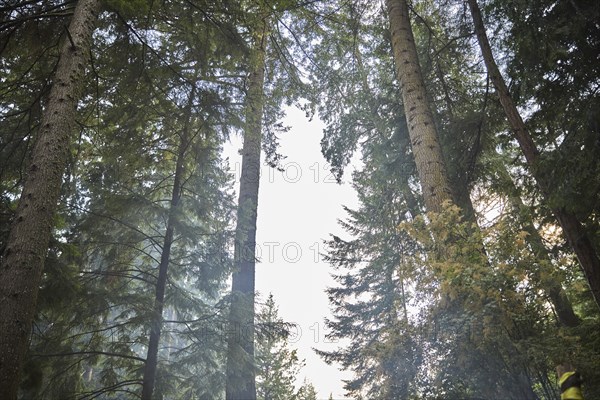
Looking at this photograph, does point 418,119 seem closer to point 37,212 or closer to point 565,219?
point 565,219

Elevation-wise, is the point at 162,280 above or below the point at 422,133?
below

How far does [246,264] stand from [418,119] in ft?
16.8

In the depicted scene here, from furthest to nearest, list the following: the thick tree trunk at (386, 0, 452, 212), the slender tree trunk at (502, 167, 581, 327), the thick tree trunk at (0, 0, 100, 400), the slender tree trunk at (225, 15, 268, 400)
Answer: the slender tree trunk at (225, 15, 268, 400)
the thick tree trunk at (386, 0, 452, 212)
the slender tree trunk at (502, 167, 581, 327)
the thick tree trunk at (0, 0, 100, 400)

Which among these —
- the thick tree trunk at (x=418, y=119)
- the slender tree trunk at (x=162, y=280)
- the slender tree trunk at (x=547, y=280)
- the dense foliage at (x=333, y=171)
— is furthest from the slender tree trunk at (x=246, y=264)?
the slender tree trunk at (x=547, y=280)

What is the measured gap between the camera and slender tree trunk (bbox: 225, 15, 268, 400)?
6859 mm

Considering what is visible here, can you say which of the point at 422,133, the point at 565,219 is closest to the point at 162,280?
the point at 422,133

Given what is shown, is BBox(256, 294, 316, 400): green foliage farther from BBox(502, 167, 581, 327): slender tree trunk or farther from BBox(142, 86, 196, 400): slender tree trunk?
BBox(502, 167, 581, 327): slender tree trunk

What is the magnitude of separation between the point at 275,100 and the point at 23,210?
955 centimetres

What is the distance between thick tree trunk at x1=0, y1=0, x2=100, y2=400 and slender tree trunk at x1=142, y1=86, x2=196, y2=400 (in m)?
3.19

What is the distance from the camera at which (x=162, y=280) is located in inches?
272

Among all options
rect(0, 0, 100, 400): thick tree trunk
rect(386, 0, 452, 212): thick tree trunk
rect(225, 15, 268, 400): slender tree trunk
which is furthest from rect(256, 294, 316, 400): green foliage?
rect(0, 0, 100, 400): thick tree trunk

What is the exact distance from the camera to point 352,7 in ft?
31.5

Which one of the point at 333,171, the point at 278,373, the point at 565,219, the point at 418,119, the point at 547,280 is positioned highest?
the point at 333,171

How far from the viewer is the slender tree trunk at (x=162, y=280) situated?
614 centimetres
